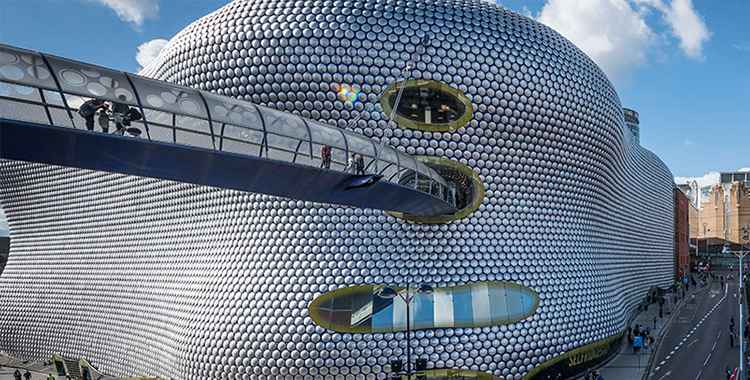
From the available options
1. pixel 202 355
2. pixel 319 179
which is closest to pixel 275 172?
pixel 319 179

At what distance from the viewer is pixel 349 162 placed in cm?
1216

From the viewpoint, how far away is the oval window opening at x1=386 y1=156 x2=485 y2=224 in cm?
1850

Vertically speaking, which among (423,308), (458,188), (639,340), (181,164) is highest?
(458,188)

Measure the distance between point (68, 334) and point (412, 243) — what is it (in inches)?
676

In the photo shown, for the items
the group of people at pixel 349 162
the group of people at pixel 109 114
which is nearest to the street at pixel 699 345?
the group of people at pixel 349 162

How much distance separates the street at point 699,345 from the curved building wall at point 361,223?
272 cm

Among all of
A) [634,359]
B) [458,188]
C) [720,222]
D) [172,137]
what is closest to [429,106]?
[458,188]

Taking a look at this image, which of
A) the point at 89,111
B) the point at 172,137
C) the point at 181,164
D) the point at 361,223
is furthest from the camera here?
the point at 361,223

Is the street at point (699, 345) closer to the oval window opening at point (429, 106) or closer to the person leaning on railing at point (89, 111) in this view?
the oval window opening at point (429, 106)

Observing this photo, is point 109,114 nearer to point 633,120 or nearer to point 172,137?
point 172,137

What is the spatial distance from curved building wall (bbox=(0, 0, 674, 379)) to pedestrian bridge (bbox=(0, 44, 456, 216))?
5532 mm

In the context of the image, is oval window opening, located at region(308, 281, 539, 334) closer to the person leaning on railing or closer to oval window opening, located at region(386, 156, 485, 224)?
oval window opening, located at region(386, 156, 485, 224)

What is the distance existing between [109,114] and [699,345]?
88.2 ft

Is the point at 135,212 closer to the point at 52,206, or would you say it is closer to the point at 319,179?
the point at 52,206
